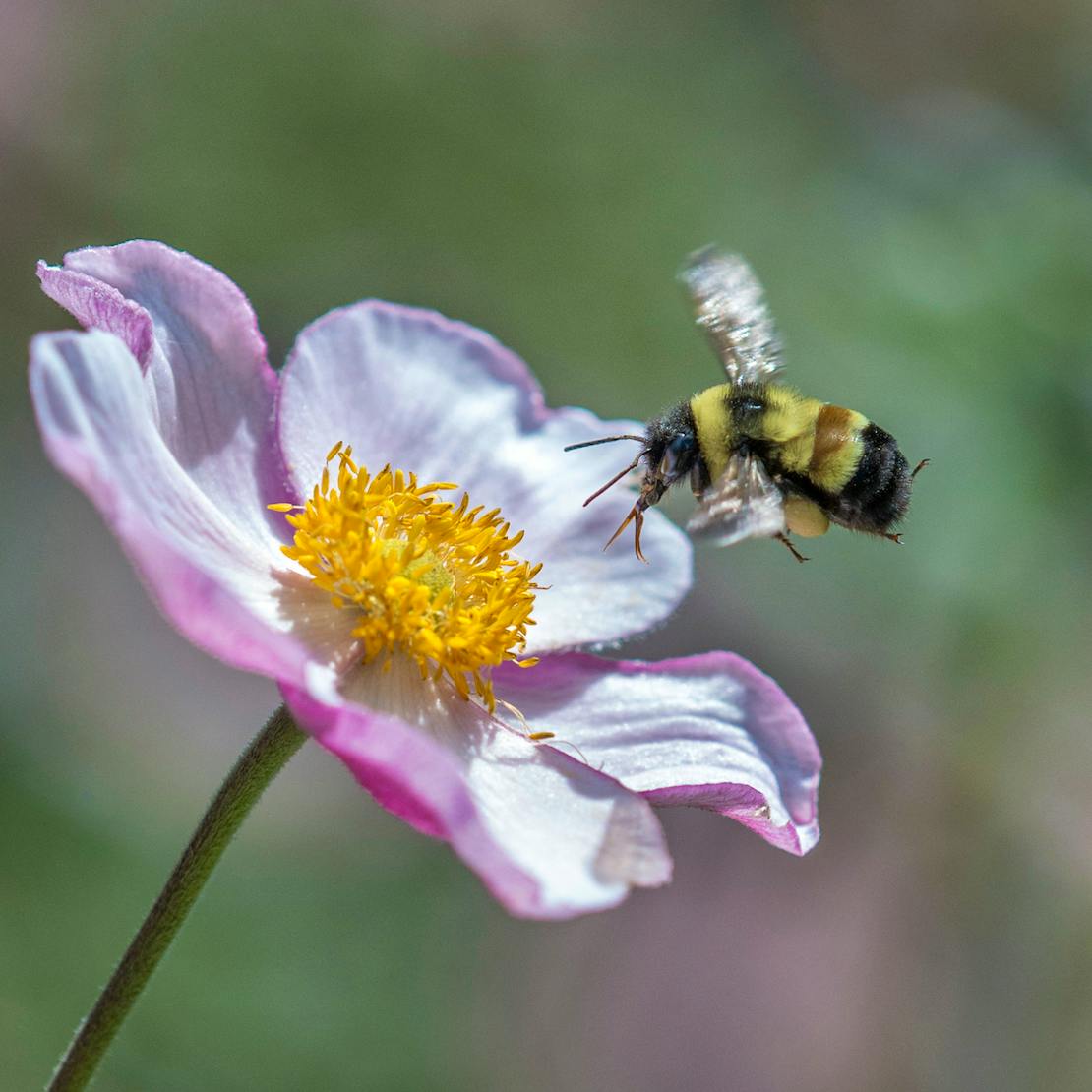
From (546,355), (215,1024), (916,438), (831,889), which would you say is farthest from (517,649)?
(831,889)

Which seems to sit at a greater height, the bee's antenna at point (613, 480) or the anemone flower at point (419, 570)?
the bee's antenna at point (613, 480)

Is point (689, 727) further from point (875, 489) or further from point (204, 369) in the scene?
point (204, 369)

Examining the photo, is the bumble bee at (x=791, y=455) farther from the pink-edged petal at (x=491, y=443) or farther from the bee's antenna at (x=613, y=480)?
the pink-edged petal at (x=491, y=443)

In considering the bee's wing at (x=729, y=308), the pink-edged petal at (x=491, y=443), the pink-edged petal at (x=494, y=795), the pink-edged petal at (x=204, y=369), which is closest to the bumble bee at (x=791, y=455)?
the bee's wing at (x=729, y=308)

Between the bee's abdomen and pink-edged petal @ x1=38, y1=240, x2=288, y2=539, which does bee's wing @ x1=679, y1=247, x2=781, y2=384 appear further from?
pink-edged petal @ x1=38, y1=240, x2=288, y2=539

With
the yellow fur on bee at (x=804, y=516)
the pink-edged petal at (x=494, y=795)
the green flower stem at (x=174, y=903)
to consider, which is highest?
the yellow fur on bee at (x=804, y=516)

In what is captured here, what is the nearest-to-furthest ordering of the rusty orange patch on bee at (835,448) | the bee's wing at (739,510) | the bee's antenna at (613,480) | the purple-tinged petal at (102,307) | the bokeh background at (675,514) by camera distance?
the bee's wing at (739,510) < the purple-tinged petal at (102,307) < the rusty orange patch on bee at (835,448) < the bee's antenna at (613,480) < the bokeh background at (675,514)

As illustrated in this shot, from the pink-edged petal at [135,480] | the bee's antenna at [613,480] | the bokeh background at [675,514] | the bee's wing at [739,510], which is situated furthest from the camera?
the bokeh background at [675,514]

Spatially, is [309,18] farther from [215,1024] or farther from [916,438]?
[215,1024]
